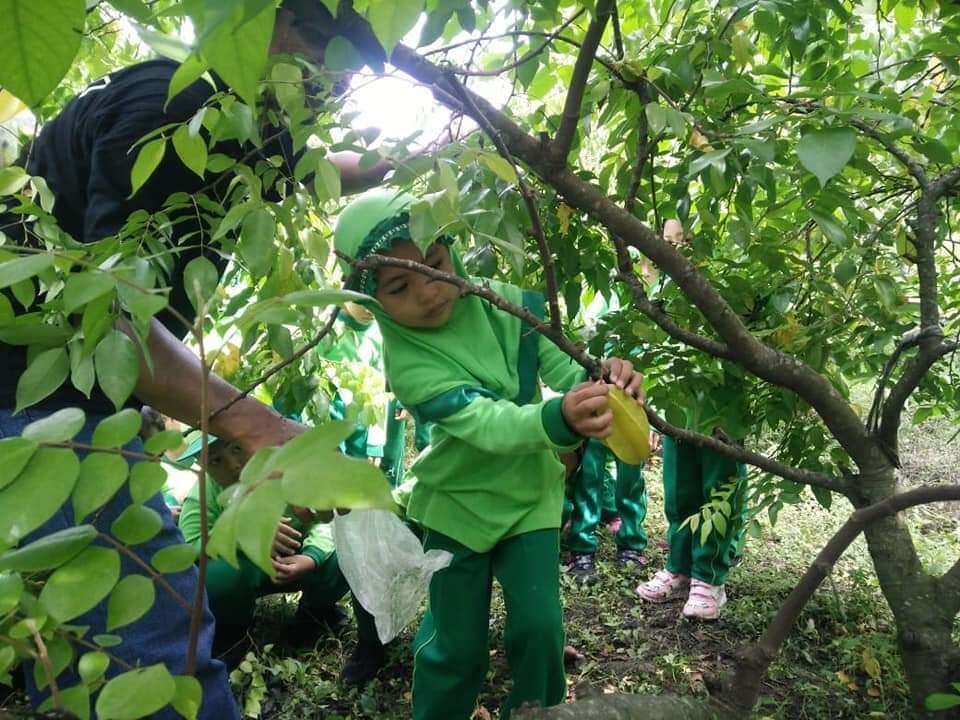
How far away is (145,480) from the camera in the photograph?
0.60 m

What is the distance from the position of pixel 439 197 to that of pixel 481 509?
100cm

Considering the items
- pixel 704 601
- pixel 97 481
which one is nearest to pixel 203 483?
pixel 97 481

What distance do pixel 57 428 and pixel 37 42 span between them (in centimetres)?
28

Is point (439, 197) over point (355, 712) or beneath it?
over

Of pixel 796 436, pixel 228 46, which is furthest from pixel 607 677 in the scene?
pixel 228 46

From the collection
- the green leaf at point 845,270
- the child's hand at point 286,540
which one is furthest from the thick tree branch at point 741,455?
the child's hand at point 286,540

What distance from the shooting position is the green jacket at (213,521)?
8.32 ft

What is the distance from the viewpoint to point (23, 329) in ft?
2.57

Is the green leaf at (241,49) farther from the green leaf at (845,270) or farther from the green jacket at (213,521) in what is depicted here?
the green jacket at (213,521)

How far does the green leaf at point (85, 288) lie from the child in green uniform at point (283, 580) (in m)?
1.76

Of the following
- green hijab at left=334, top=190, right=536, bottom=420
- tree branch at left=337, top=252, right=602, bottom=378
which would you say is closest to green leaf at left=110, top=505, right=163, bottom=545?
tree branch at left=337, top=252, right=602, bottom=378

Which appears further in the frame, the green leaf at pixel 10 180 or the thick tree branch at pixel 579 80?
the green leaf at pixel 10 180

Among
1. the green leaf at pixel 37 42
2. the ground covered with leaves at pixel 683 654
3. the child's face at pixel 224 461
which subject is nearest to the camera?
the green leaf at pixel 37 42

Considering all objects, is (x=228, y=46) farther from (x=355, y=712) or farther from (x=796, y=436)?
(x=355, y=712)
